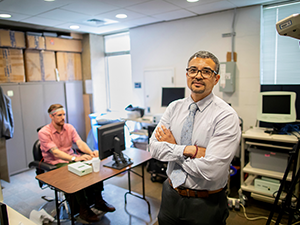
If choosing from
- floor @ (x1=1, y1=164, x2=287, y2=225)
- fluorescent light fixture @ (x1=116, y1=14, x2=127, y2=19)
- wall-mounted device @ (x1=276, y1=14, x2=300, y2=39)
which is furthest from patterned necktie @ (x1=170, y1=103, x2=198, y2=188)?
fluorescent light fixture @ (x1=116, y1=14, x2=127, y2=19)

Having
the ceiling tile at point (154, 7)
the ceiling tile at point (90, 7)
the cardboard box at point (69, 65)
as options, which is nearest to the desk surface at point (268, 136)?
the ceiling tile at point (154, 7)

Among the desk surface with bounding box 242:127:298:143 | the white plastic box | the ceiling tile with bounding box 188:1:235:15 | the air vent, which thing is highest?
the air vent

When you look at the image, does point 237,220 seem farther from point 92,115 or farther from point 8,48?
point 8,48

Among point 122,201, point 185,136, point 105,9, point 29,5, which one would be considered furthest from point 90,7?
point 122,201

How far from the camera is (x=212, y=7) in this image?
345 centimetres

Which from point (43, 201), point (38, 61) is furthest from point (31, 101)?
point (43, 201)

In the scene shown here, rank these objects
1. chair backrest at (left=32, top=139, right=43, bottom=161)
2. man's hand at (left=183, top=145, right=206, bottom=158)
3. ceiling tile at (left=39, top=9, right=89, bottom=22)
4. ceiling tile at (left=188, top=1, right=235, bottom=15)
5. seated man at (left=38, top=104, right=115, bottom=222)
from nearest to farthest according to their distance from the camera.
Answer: man's hand at (left=183, top=145, right=206, bottom=158), seated man at (left=38, top=104, right=115, bottom=222), chair backrest at (left=32, top=139, right=43, bottom=161), ceiling tile at (left=188, top=1, right=235, bottom=15), ceiling tile at (left=39, top=9, right=89, bottom=22)

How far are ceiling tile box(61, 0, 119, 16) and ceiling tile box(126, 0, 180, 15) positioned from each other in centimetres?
36

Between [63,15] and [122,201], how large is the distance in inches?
116

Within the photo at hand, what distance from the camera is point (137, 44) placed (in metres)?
4.84

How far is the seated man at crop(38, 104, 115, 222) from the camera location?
2.58 m

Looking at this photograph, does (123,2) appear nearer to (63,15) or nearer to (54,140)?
(63,15)

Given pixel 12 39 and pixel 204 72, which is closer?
pixel 204 72

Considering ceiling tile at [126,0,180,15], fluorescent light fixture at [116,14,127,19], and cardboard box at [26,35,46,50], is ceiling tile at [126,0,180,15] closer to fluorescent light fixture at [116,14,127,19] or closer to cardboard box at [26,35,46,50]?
fluorescent light fixture at [116,14,127,19]
